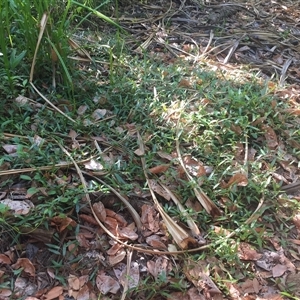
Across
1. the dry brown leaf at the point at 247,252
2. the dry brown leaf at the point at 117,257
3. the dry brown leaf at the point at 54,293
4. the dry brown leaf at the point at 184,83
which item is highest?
the dry brown leaf at the point at 184,83

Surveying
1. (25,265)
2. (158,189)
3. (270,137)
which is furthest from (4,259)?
(270,137)

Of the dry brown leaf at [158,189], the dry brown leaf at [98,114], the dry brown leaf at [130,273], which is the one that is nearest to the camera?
the dry brown leaf at [130,273]

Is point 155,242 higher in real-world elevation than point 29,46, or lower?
lower

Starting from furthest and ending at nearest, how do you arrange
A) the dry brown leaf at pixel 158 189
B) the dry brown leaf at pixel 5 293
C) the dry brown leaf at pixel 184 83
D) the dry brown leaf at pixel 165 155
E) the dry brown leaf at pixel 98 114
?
the dry brown leaf at pixel 184 83
the dry brown leaf at pixel 98 114
the dry brown leaf at pixel 165 155
the dry brown leaf at pixel 158 189
the dry brown leaf at pixel 5 293

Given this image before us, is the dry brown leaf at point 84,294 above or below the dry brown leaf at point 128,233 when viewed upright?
below

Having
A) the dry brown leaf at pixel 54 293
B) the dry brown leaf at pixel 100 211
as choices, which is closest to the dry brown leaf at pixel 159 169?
the dry brown leaf at pixel 100 211

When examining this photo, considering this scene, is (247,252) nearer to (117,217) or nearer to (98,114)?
(117,217)

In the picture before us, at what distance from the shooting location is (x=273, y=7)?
3.37 metres

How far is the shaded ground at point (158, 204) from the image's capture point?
1493 millimetres

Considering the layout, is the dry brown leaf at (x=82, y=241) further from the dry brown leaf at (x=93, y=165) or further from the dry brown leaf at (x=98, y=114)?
the dry brown leaf at (x=98, y=114)

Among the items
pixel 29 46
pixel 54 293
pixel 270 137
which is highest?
pixel 29 46

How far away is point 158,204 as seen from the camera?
1.70 meters

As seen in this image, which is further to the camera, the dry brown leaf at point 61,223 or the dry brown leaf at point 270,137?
the dry brown leaf at point 270,137

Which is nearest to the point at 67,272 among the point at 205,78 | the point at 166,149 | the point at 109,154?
the point at 109,154
